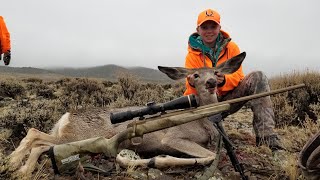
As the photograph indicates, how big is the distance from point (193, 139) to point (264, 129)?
109 cm

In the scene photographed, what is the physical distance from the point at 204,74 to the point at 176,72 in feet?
1.32

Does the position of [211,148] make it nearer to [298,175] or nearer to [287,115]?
[298,175]

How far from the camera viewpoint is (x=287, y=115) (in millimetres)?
8078

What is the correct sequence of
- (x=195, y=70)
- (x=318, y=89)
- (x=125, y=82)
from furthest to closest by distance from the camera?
(x=125, y=82), (x=318, y=89), (x=195, y=70)

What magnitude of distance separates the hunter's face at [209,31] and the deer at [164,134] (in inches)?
31.7

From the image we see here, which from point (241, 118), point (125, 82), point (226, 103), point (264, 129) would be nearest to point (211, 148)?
point (264, 129)

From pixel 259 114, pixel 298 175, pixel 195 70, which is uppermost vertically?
pixel 195 70

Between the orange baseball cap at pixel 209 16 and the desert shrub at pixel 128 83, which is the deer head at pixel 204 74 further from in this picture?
the desert shrub at pixel 128 83

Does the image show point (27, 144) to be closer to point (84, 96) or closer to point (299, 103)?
point (299, 103)

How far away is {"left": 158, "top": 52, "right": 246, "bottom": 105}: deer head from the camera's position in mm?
5504

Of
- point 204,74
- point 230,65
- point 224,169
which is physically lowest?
point 224,169

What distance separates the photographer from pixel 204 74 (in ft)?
18.2

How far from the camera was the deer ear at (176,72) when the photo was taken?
5586 millimetres

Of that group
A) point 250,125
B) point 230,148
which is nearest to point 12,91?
point 250,125
